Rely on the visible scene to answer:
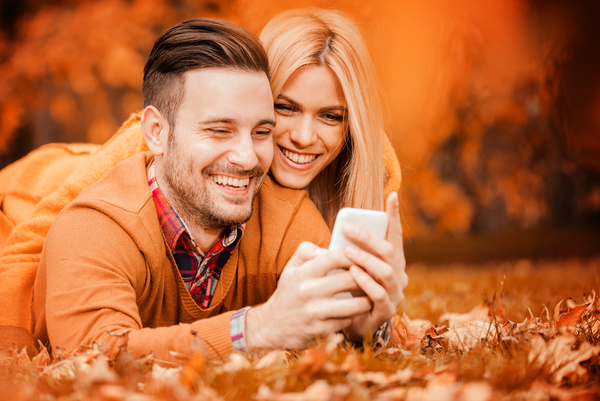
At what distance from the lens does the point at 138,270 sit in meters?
2.17

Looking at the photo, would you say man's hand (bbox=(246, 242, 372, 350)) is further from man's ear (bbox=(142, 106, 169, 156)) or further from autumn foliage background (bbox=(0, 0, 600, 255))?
autumn foliage background (bbox=(0, 0, 600, 255))

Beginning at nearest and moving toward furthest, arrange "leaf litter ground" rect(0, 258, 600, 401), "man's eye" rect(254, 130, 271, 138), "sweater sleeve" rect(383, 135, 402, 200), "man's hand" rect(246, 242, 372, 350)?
"leaf litter ground" rect(0, 258, 600, 401) < "man's hand" rect(246, 242, 372, 350) < "man's eye" rect(254, 130, 271, 138) < "sweater sleeve" rect(383, 135, 402, 200)

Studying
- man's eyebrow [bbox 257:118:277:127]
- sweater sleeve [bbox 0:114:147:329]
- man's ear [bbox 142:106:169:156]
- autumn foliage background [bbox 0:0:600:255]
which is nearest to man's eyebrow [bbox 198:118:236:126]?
man's eyebrow [bbox 257:118:277:127]

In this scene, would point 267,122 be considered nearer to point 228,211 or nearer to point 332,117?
point 228,211

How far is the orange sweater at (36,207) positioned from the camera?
8.85 feet

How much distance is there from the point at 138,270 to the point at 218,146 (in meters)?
0.57

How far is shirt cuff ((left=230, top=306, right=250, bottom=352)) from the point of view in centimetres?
183

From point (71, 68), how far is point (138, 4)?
105 centimetres

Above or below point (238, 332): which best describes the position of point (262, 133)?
above

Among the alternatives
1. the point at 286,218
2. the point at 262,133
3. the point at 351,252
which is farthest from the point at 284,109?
the point at 351,252

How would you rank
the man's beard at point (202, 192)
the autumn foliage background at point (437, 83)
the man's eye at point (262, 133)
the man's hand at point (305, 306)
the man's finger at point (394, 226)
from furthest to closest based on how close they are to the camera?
the autumn foliage background at point (437, 83) < the man's eye at point (262, 133) < the man's beard at point (202, 192) < the man's finger at point (394, 226) < the man's hand at point (305, 306)

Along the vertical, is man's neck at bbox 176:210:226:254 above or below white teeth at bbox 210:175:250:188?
below

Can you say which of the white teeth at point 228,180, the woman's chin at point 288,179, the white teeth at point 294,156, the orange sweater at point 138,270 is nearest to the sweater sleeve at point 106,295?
the orange sweater at point 138,270

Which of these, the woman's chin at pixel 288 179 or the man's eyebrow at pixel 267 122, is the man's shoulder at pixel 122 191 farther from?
the woman's chin at pixel 288 179
